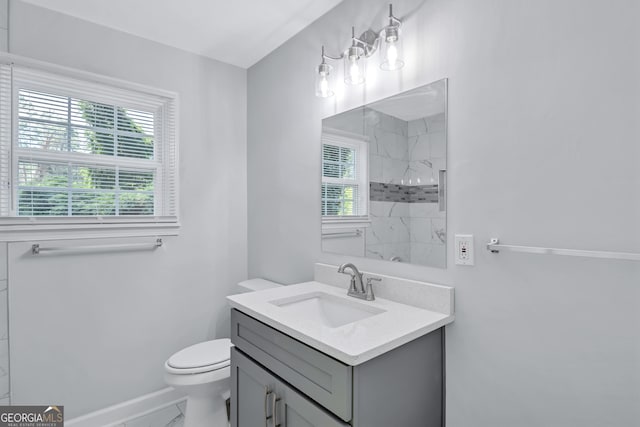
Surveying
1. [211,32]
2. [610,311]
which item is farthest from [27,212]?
[610,311]

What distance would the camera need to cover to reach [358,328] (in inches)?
43.6

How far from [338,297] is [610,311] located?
0.97 m

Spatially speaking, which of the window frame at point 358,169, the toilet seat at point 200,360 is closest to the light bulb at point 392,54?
the window frame at point 358,169

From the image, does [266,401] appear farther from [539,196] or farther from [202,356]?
[539,196]

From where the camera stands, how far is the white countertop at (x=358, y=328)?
0.95m

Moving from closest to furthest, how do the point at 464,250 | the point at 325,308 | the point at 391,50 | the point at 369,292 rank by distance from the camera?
the point at 464,250
the point at 391,50
the point at 369,292
the point at 325,308

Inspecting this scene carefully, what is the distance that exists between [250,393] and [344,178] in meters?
1.11

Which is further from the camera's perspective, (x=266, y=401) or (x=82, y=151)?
(x=82, y=151)

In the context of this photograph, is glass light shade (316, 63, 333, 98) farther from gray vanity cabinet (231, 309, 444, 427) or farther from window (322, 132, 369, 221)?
gray vanity cabinet (231, 309, 444, 427)

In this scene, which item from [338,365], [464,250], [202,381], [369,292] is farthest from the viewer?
[202,381]

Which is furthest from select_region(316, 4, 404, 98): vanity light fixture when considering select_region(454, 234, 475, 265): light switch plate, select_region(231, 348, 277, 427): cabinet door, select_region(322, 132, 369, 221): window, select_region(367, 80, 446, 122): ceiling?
select_region(231, 348, 277, 427): cabinet door

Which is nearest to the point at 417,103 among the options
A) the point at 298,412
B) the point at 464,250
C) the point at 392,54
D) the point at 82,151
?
the point at 392,54

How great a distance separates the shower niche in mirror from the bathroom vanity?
0.27 meters

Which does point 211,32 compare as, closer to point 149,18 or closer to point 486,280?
point 149,18
